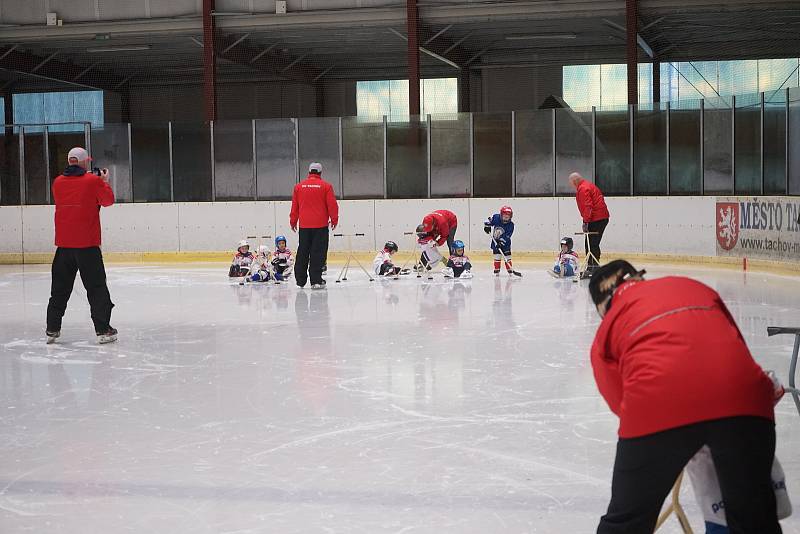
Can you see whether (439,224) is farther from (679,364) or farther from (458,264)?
(679,364)

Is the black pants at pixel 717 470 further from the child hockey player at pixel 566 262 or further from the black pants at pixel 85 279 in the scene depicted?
the child hockey player at pixel 566 262

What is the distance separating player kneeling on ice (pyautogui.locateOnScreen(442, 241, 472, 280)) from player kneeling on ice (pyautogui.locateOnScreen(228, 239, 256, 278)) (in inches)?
109

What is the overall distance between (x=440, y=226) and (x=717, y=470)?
12.3 metres

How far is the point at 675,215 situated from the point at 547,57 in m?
9.72

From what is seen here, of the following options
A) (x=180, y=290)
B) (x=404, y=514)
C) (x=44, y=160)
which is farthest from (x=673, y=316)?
(x=44, y=160)

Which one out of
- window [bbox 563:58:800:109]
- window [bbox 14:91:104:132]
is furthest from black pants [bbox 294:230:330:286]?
window [bbox 14:91:104:132]

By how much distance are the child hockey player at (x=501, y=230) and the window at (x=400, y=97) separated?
1223cm

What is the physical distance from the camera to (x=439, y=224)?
1487cm

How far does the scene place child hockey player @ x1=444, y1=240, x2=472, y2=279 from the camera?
49.4 ft

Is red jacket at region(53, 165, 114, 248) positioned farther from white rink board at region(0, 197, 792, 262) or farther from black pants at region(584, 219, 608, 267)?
white rink board at region(0, 197, 792, 262)

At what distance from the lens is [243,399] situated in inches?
252

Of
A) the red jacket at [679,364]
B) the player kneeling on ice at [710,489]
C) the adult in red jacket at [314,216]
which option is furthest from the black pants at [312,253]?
the red jacket at [679,364]

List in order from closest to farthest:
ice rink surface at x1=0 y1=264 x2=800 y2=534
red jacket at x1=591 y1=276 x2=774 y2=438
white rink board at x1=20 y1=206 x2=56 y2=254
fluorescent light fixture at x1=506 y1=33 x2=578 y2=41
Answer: red jacket at x1=591 y1=276 x2=774 y2=438 < ice rink surface at x1=0 y1=264 x2=800 y2=534 < white rink board at x1=20 y1=206 x2=56 y2=254 < fluorescent light fixture at x1=506 y1=33 x2=578 y2=41

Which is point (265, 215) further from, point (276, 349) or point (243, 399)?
point (243, 399)
